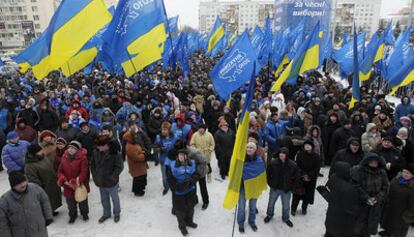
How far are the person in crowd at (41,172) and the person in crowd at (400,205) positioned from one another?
545 cm

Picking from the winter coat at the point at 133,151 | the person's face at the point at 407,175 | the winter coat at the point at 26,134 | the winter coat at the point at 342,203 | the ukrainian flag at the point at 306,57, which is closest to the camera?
the winter coat at the point at 342,203

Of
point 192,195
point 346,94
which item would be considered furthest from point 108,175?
point 346,94

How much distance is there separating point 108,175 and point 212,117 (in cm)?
459

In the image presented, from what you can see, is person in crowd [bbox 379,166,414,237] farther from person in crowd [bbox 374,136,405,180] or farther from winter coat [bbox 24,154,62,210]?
winter coat [bbox 24,154,62,210]

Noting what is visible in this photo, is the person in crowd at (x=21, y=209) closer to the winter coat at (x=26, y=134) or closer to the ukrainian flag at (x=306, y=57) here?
the winter coat at (x=26, y=134)

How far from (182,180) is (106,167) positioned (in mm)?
1324

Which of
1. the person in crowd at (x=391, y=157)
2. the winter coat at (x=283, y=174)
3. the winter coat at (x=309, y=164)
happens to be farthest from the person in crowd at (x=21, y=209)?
the person in crowd at (x=391, y=157)

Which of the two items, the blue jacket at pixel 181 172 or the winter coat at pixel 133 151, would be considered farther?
the winter coat at pixel 133 151

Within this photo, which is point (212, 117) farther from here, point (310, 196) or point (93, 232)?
point (93, 232)

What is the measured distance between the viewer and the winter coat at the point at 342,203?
155 inches

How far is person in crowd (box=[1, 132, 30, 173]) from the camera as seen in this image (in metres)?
5.38

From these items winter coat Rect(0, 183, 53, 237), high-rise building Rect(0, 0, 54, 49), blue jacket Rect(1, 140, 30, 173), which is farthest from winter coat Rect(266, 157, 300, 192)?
high-rise building Rect(0, 0, 54, 49)

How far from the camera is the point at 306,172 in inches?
205

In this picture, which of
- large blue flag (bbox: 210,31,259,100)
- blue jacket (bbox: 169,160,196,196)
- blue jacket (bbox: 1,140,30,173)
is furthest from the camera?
large blue flag (bbox: 210,31,259,100)
